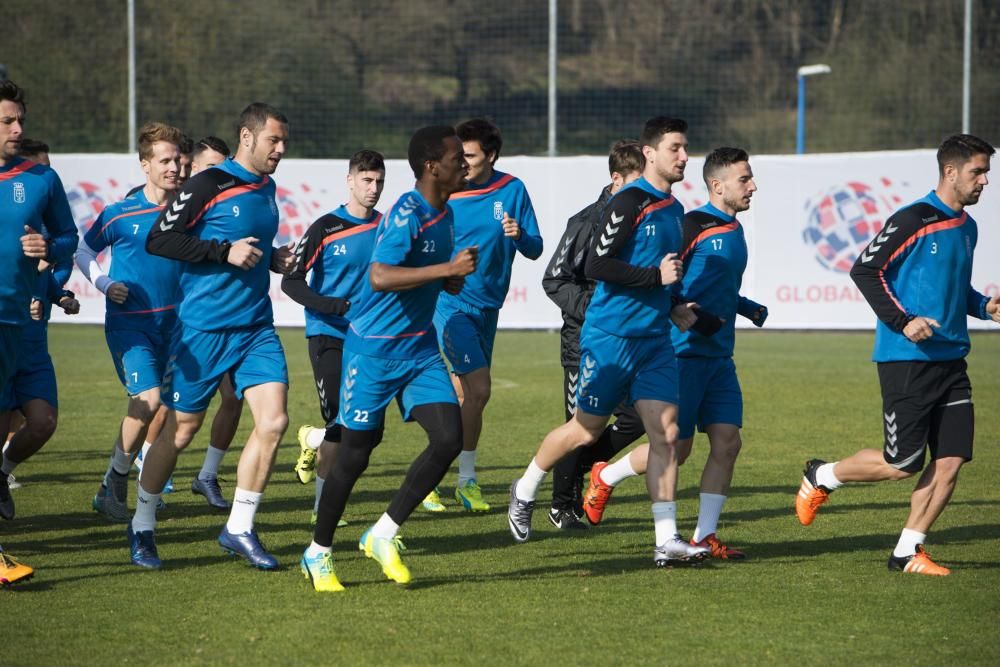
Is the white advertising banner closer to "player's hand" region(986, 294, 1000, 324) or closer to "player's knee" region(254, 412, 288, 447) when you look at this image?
"player's hand" region(986, 294, 1000, 324)

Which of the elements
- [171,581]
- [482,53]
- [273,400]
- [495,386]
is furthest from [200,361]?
[482,53]

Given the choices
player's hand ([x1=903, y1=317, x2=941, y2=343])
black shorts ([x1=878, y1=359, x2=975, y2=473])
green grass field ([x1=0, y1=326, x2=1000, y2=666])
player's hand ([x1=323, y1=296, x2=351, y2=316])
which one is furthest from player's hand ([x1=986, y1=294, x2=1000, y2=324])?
player's hand ([x1=323, y1=296, x2=351, y2=316])

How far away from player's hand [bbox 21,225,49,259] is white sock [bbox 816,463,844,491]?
436cm

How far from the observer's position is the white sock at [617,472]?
8086 millimetres

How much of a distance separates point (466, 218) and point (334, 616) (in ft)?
11.9

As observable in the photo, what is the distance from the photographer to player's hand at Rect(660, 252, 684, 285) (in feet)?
22.2

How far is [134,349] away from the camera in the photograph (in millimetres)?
8227

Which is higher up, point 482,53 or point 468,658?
point 482,53

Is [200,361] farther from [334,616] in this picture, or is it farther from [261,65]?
[261,65]

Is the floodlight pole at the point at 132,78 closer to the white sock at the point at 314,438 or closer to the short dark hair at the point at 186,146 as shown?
the short dark hair at the point at 186,146

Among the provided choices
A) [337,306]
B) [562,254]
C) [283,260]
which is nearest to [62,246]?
[283,260]

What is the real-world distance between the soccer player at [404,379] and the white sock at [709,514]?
1.68 meters

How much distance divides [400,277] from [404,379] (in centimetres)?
57

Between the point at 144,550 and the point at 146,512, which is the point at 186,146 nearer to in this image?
the point at 146,512
